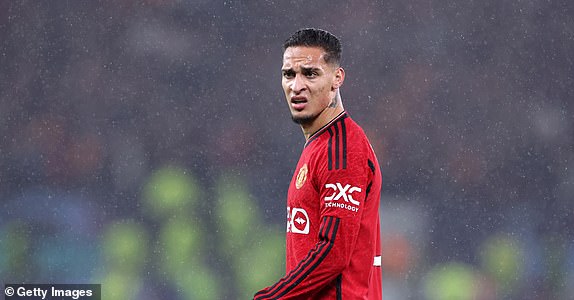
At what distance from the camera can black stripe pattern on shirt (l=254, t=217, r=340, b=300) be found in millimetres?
1433

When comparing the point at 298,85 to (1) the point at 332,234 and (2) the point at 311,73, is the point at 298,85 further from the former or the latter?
(1) the point at 332,234

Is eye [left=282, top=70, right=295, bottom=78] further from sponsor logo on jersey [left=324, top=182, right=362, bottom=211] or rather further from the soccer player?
sponsor logo on jersey [left=324, top=182, right=362, bottom=211]

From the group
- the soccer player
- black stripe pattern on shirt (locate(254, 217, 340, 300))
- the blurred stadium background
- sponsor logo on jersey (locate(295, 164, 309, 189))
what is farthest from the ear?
the blurred stadium background

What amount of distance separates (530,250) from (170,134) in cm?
210

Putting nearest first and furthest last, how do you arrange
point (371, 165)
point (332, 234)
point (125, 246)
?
point (332, 234)
point (371, 165)
point (125, 246)

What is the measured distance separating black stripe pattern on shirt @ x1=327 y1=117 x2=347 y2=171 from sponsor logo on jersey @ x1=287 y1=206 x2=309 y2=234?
0.40 feet

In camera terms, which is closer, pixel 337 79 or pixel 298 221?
pixel 298 221

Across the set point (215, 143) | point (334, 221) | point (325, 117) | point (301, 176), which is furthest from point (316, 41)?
point (215, 143)

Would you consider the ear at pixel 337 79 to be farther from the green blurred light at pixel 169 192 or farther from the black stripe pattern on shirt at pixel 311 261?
the green blurred light at pixel 169 192

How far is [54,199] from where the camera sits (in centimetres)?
421

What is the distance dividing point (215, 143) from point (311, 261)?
9.19 feet

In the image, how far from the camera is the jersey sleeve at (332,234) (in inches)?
56.5

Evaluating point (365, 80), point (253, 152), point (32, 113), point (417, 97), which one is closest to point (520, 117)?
point (417, 97)

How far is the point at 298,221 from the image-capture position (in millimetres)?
1549
